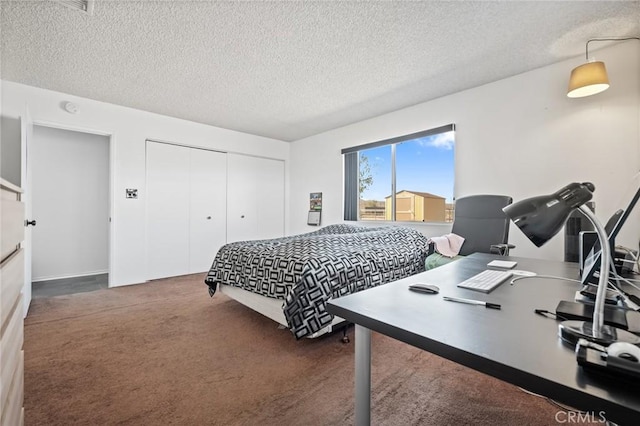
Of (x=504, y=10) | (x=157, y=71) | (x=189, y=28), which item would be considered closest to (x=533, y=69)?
(x=504, y=10)

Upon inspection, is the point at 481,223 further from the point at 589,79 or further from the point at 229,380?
the point at 229,380

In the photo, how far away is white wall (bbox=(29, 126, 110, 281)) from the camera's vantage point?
409 centimetres

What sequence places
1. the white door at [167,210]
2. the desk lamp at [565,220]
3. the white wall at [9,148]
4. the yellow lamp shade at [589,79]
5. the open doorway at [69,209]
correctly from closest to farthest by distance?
1. the desk lamp at [565,220]
2. the yellow lamp shade at [589,79]
3. the white wall at [9,148]
4. the open doorway at [69,209]
5. the white door at [167,210]

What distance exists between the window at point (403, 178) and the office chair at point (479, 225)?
0.73m

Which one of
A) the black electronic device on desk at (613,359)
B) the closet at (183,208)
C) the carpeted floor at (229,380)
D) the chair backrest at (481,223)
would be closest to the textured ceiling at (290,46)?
the closet at (183,208)

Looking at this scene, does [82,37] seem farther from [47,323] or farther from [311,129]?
[311,129]

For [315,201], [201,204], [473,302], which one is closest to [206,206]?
[201,204]

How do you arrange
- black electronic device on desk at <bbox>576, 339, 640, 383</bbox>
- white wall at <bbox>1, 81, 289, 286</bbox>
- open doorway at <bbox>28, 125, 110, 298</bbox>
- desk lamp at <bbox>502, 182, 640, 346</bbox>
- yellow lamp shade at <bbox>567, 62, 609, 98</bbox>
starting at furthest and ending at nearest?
open doorway at <bbox>28, 125, 110, 298</bbox>, white wall at <bbox>1, 81, 289, 286</bbox>, yellow lamp shade at <bbox>567, 62, 609, 98</bbox>, desk lamp at <bbox>502, 182, 640, 346</bbox>, black electronic device on desk at <bbox>576, 339, 640, 383</bbox>

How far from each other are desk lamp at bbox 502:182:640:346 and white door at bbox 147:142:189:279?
15.3ft

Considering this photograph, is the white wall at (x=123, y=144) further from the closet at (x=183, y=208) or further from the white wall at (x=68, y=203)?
the white wall at (x=68, y=203)

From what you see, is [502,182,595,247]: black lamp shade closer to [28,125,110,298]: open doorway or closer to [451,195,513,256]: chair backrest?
[451,195,513,256]: chair backrest

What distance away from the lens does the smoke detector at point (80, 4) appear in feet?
6.38

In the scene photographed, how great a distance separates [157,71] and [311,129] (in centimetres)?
261

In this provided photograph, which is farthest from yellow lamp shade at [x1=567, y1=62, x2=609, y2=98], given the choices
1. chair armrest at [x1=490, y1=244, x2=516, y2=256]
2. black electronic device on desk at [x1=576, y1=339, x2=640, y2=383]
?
black electronic device on desk at [x1=576, y1=339, x2=640, y2=383]
